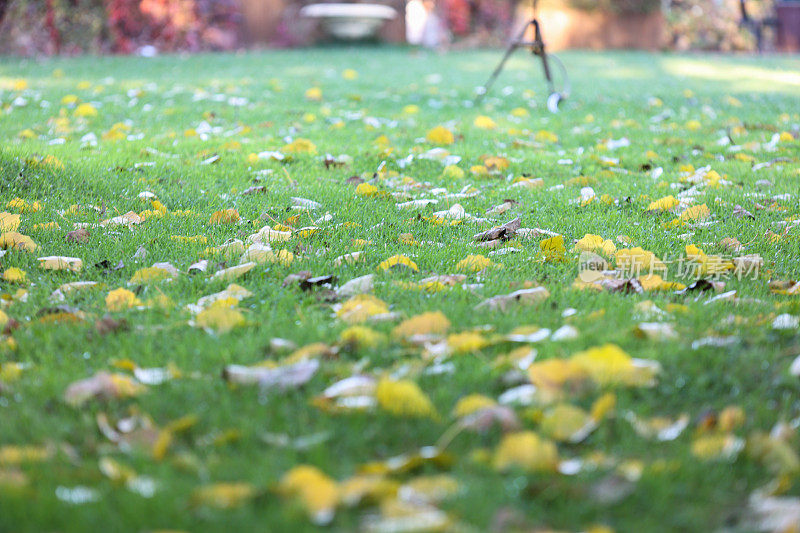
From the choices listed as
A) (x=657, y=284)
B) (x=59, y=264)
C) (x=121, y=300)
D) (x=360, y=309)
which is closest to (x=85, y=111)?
(x=59, y=264)

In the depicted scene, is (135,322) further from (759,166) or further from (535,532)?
(759,166)

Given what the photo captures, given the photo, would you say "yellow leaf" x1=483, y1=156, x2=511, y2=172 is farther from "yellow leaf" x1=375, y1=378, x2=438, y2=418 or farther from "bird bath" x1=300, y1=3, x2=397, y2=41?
"bird bath" x1=300, y1=3, x2=397, y2=41

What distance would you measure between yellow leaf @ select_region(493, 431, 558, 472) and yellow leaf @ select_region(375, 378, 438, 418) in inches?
7.3

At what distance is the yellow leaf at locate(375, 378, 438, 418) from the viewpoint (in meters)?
1.47

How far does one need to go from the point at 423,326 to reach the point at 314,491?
2.36ft

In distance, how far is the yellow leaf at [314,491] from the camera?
116 centimetres

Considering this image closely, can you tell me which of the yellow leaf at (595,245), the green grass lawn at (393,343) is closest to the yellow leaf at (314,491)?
the green grass lawn at (393,343)

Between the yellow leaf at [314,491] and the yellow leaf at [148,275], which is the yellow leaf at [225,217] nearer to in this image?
the yellow leaf at [148,275]

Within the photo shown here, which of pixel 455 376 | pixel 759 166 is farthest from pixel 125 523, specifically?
pixel 759 166

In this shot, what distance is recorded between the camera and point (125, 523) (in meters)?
1.15

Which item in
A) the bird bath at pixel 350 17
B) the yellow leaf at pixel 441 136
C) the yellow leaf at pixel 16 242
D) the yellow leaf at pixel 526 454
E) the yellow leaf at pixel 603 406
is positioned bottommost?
the yellow leaf at pixel 526 454

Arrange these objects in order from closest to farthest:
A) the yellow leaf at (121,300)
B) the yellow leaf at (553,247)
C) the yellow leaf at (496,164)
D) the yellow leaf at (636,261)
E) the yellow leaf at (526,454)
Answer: the yellow leaf at (526,454), the yellow leaf at (121,300), the yellow leaf at (636,261), the yellow leaf at (553,247), the yellow leaf at (496,164)

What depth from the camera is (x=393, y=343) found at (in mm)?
1811

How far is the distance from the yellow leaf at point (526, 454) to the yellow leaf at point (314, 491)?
0.97 ft
